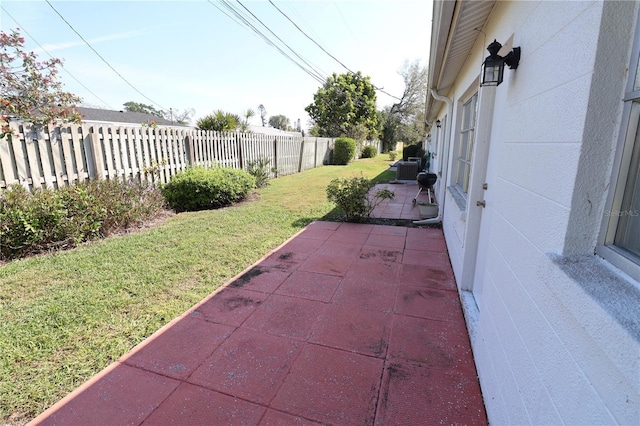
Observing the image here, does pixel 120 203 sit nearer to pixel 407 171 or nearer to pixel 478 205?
pixel 478 205

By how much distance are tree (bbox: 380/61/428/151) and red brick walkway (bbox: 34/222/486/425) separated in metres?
29.3

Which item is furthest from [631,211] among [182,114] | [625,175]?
[182,114]

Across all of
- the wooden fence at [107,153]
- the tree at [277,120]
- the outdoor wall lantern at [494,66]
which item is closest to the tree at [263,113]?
the tree at [277,120]

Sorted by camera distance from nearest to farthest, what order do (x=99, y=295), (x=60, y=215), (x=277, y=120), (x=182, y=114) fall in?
(x=99, y=295) → (x=60, y=215) → (x=182, y=114) → (x=277, y=120)

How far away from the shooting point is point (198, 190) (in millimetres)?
7352

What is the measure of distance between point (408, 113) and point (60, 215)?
35660 millimetres

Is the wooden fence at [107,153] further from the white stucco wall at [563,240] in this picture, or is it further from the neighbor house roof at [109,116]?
the neighbor house roof at [109,116]

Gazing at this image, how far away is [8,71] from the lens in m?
6.69

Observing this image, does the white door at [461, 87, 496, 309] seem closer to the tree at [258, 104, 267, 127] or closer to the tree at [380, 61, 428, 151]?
the tree at [380, 61, 428, 151]

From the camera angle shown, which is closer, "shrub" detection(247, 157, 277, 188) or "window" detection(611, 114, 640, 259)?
"window" detection(611, 114, 640, 259)

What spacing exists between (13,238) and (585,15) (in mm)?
6152

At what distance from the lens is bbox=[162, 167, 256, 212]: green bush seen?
24.0 feet

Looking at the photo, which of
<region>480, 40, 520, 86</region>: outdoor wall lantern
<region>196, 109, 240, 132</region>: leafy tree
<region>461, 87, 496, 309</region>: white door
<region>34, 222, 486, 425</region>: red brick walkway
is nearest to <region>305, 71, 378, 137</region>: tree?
<region>196, 109, 240, 132</region>: leafy tree

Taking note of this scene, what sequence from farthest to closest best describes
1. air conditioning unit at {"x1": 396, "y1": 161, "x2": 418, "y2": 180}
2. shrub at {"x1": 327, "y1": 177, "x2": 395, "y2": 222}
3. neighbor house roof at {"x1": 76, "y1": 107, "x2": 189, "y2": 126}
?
neighbor house roof at {"x1": 76, "y1": 107, "x2": 189, "y2": 126}, air conditioning unit at {"x1": 396, "y1": 161, "x2": 418, "y2": 180}, shrub at {"x1": 327, "y1": 177, "x2": 395, "y2": 222}
